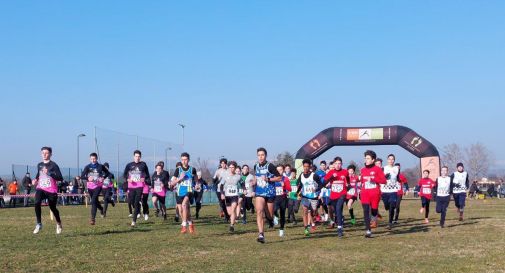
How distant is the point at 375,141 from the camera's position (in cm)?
4756

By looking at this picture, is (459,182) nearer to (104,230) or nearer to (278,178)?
(278,178)

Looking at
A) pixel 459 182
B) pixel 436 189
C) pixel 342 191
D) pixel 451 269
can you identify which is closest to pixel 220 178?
pixel 342 191

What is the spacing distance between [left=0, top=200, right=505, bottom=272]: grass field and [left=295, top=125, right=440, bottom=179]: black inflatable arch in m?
28.0

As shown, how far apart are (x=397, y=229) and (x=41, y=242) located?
9.81 meters

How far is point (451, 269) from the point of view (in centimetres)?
946

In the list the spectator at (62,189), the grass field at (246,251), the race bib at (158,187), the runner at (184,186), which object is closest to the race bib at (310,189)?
the grass field at (246,251)

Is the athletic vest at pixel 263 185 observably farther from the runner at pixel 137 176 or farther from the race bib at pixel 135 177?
the race bib at pixel 135 177

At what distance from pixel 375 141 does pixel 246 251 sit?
121 feet

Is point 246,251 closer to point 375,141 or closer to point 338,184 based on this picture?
point 338,184

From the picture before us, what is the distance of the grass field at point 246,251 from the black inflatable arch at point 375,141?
28.0 meters

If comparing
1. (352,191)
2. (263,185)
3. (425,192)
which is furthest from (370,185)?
(425,192)

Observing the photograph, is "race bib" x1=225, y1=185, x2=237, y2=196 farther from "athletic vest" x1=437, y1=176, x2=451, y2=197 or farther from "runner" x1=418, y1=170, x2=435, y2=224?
"runner" x1=418, y1=170, x2=435, y2=224

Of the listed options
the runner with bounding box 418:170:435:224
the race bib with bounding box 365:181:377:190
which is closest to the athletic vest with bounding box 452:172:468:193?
the runner with bounding box 418:170:435:224

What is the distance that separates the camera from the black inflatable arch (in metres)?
44.9
